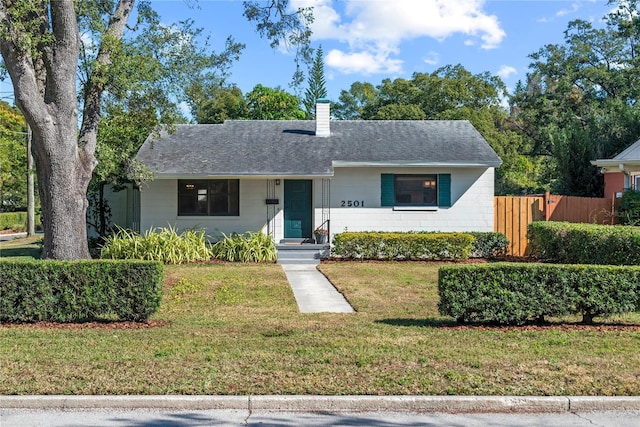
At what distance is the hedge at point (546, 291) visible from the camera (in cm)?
835

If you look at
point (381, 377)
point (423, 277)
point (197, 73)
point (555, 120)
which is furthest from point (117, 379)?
point (555, 120)

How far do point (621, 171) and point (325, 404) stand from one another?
18934 mm

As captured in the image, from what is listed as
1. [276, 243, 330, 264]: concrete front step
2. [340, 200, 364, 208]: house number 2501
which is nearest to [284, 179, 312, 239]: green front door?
[340, 200, 364, 208]: house number 2501

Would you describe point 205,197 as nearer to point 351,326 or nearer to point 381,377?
point 351,326

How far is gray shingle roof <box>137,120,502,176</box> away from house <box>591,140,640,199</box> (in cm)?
411

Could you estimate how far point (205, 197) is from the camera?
2011 cm

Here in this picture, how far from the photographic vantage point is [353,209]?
1994 cm

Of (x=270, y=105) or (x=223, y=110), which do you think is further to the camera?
(x=223, y=110)

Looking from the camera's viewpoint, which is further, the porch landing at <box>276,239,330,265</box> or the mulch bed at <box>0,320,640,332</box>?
the porch landing at <box>276,239,330,265</box>

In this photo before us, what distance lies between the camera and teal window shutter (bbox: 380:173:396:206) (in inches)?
783

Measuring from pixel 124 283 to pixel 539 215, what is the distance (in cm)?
1517

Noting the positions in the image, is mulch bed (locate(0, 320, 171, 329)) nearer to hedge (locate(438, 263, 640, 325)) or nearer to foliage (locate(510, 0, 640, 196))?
hedge (locate(438, 263, 640, 325))

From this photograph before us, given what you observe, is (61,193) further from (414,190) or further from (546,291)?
(414,190)

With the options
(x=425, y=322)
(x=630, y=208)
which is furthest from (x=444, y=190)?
(x=425, y=322)
